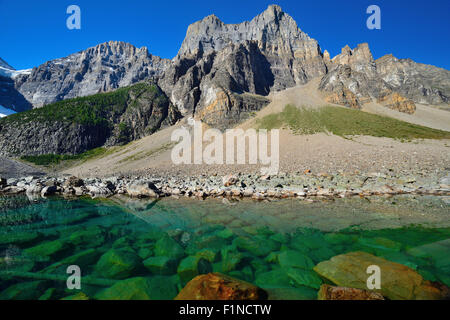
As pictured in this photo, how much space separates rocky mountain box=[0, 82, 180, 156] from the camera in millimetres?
74188

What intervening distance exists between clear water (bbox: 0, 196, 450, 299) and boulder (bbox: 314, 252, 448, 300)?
0.52m

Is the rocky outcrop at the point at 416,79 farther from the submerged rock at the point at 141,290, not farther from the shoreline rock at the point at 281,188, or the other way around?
the submerged rock at the point at 141,290

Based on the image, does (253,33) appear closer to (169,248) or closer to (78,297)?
(169,248)

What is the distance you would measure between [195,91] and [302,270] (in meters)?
97.4

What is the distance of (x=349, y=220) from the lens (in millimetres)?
9938

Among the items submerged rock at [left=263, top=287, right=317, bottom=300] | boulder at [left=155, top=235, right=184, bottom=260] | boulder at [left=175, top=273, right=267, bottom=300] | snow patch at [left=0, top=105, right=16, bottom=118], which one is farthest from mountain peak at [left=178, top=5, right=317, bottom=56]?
submerged rock at [left=263, top=287, right=317, bottom=300]

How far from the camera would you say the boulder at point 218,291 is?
4328 millimetres

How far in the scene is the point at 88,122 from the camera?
8344cm

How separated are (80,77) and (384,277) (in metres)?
234

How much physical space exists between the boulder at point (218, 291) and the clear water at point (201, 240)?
2.31ft

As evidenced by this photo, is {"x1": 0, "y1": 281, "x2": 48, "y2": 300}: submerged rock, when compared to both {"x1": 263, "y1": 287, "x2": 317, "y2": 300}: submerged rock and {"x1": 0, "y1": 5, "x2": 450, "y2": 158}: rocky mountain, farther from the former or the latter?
{"x1": 0, "y1": 5, "x2": 450, "y2": 158}: rocky mountain

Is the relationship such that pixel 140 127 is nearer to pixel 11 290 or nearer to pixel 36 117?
pixel 36 117
